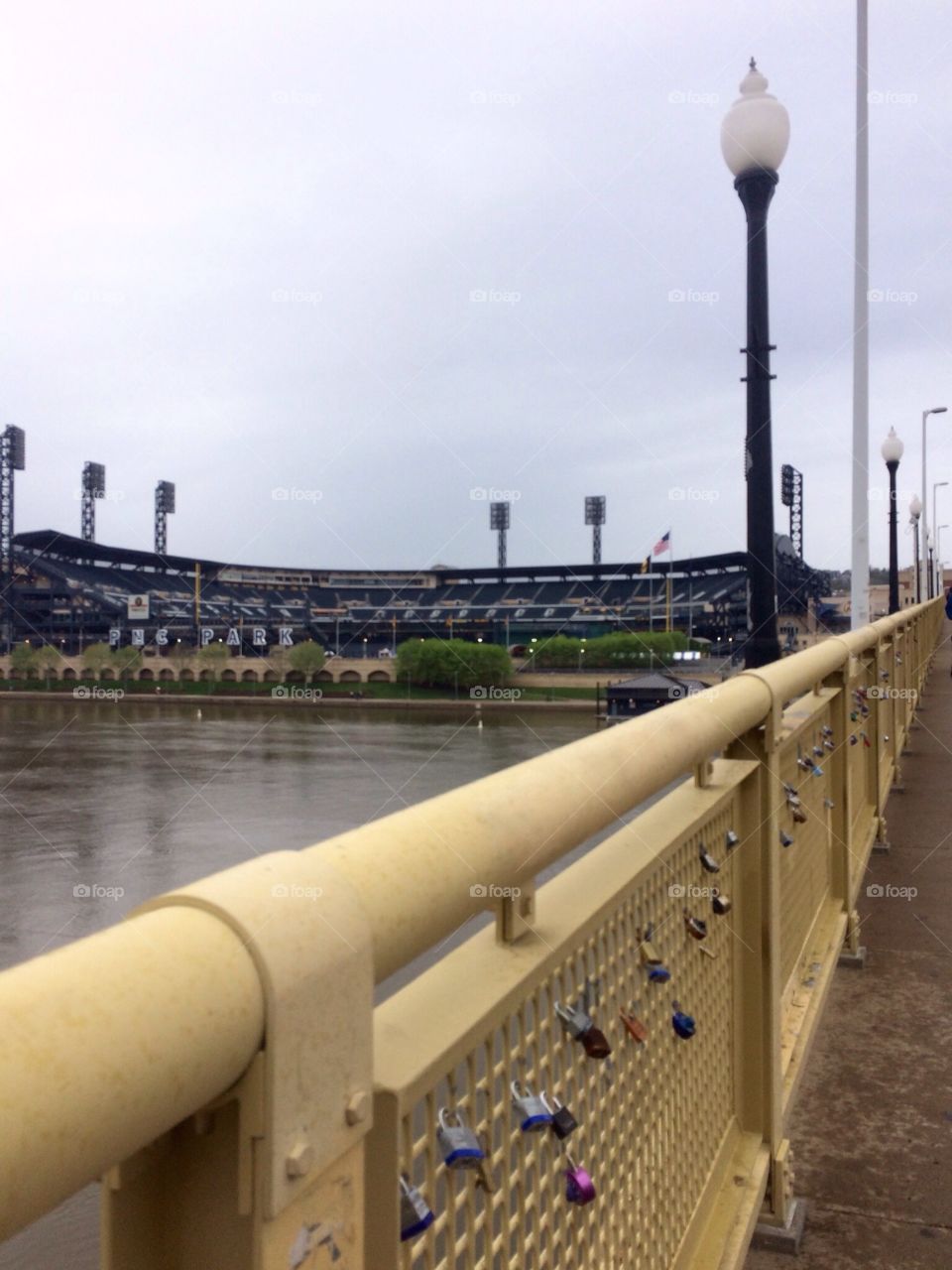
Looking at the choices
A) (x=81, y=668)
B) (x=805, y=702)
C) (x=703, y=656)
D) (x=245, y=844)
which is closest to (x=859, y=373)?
(x=805, y=702)

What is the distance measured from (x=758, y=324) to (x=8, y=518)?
306ft

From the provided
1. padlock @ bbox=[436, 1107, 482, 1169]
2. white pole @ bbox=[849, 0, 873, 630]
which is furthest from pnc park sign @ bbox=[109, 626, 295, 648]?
padlock @ bbox=[436, 1107, 482, 1169]

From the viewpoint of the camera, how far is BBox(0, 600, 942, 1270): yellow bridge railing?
25.4 inches

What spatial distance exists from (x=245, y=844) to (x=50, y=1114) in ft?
91.3

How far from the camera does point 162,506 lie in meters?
102

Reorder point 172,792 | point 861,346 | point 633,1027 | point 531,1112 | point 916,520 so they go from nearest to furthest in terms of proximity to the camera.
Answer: point 531,1112, point 633,1027, point 861,346, point 916,520, point 172,792

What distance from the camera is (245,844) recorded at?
2731 centimetres

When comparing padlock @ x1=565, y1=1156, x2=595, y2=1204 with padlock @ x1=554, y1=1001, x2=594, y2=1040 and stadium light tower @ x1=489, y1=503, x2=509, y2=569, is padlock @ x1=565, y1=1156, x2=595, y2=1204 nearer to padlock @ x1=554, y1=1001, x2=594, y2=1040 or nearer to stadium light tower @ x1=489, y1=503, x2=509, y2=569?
padlock @ x1=554, y1=1001, x2=594, y2=1040

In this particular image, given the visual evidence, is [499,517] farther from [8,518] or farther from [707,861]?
[707,861]

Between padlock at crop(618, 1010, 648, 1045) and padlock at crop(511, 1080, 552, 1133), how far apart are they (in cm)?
42

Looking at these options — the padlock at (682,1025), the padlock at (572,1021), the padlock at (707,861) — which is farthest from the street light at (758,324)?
the padlock at (572,1021)

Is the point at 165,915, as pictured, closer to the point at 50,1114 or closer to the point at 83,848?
the point at 50,1114

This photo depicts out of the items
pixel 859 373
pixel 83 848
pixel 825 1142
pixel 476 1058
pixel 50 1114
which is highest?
pixel 859 373

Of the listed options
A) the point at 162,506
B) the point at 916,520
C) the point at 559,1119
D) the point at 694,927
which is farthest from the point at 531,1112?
the point at 162,506
